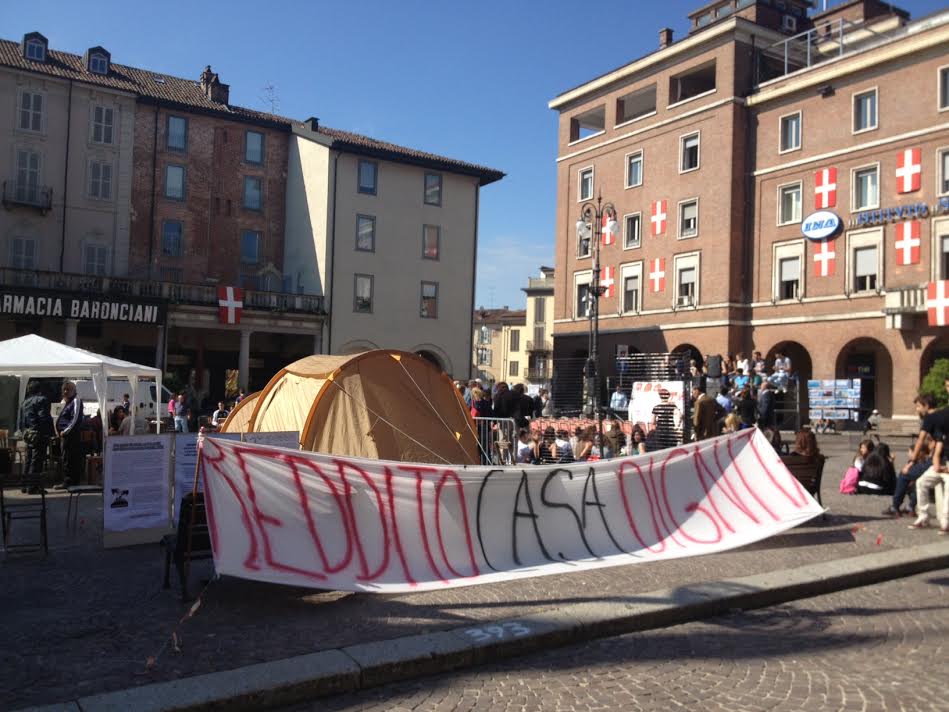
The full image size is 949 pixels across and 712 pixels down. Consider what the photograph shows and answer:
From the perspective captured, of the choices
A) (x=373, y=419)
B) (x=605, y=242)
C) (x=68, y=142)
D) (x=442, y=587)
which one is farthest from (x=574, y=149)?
(x=442, y=587)

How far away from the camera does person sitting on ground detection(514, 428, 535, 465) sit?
14719mm

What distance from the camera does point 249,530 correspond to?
6.64 metres

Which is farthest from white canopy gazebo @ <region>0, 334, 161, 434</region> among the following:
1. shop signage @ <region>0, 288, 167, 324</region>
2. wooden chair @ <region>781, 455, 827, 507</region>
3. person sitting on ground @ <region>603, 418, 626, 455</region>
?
shop signage @ <region>0, 288, 167, 324</region>

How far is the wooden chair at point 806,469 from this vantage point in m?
11.0

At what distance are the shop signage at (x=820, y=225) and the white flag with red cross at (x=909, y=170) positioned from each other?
2770 mm

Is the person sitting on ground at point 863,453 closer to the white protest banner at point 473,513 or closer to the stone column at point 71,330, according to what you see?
the white protest banner at point 473,513

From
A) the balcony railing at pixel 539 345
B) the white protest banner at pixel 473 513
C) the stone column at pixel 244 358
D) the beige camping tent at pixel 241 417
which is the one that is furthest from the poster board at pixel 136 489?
the balcony railing at pixel 539 345

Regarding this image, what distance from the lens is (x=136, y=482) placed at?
29.7ft

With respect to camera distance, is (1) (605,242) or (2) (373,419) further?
(1) (605,242)

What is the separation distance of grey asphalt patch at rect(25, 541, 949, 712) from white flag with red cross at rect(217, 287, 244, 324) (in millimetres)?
35800

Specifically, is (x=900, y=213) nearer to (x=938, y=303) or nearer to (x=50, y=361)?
(x=938, y=303)

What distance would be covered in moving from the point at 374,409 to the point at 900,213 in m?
28.4

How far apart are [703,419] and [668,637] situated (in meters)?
8.11

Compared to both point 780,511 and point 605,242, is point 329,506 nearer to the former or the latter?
point 780,511
